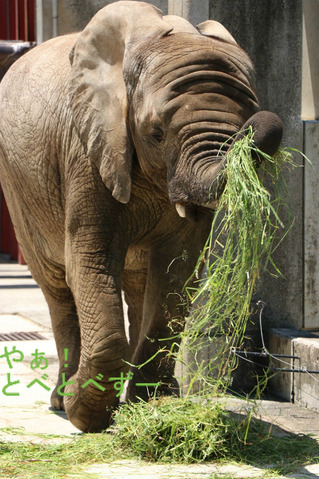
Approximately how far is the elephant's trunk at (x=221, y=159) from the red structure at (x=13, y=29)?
456 inches

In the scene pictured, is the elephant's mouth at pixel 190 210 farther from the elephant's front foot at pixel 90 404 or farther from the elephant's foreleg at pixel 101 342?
the elephant's front foot at pixel 90 404

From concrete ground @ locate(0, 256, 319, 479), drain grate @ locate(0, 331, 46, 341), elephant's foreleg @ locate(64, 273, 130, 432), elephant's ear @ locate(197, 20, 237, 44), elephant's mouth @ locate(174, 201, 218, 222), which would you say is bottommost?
concrete ground @ locate(0, 256, 319, 479)

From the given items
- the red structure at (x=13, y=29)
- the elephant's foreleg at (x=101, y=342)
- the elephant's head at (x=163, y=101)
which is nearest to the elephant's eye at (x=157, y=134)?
the elephant's head at (x=163, y=101)

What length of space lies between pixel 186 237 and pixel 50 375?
223cm

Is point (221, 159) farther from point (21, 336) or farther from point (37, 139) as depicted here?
point (21, 336)

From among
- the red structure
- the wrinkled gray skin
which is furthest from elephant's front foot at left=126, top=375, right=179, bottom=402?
the red structure

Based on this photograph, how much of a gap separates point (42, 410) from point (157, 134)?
2309 millimetres

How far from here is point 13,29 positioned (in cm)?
1689

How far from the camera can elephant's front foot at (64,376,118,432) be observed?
5582 millimetres

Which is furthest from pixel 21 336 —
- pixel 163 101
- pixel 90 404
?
pixel 163 101

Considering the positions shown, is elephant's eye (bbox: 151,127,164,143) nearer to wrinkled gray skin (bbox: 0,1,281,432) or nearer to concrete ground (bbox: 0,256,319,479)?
wrinkled gray skin (bbox: 0,1,281,432)

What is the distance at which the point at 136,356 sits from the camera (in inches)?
238

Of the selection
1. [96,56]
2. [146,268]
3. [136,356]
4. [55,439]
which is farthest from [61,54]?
[55,439]

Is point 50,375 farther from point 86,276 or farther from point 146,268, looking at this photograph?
point 86,276
